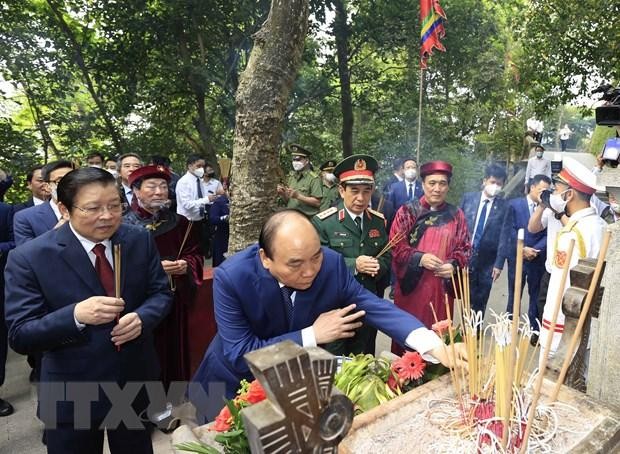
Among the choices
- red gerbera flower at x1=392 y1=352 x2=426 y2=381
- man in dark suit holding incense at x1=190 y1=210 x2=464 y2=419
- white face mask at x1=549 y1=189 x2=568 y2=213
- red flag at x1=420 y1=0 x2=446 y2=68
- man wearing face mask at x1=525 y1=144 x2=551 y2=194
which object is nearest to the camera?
red gerbera flower at x1=392 y1=352 x2=426 y2=381

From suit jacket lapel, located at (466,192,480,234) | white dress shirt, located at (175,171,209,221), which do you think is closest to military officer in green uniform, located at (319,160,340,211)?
white dress shirt, located at (175,171,209,221)

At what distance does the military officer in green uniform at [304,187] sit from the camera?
6.85m

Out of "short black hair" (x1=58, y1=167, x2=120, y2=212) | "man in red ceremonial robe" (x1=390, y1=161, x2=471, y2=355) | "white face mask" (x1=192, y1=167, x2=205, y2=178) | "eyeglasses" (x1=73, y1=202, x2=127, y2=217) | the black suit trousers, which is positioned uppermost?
"short black hair" (x1=58, y1=167, x2=120, y2=212)

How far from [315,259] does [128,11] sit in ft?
29.6

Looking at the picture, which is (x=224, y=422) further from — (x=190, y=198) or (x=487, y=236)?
(x=190, y=198)

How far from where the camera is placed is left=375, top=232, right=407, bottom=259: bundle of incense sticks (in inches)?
148

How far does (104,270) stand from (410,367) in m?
1.53

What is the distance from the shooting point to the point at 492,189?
15.7 ft

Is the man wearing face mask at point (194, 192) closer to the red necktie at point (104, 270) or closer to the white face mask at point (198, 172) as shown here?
the white face mask at point (198, 172)

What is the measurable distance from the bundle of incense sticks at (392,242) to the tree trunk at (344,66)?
23.1 ft

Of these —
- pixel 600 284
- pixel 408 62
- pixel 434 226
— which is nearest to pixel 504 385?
pixel 600 284

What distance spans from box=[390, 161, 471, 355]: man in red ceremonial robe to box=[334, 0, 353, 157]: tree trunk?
6814 millimetres

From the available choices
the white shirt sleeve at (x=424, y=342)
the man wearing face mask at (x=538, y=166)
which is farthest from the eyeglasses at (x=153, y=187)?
the man wearing face mask at (x=538, y=166)

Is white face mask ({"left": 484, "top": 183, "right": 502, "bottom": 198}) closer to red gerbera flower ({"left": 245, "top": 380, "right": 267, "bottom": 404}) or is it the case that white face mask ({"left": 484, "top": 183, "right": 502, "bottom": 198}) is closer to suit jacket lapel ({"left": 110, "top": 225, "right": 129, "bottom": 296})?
suit jacket lapel ({"left": 110, "top": 225, "right": 129, "bottom": 296})
